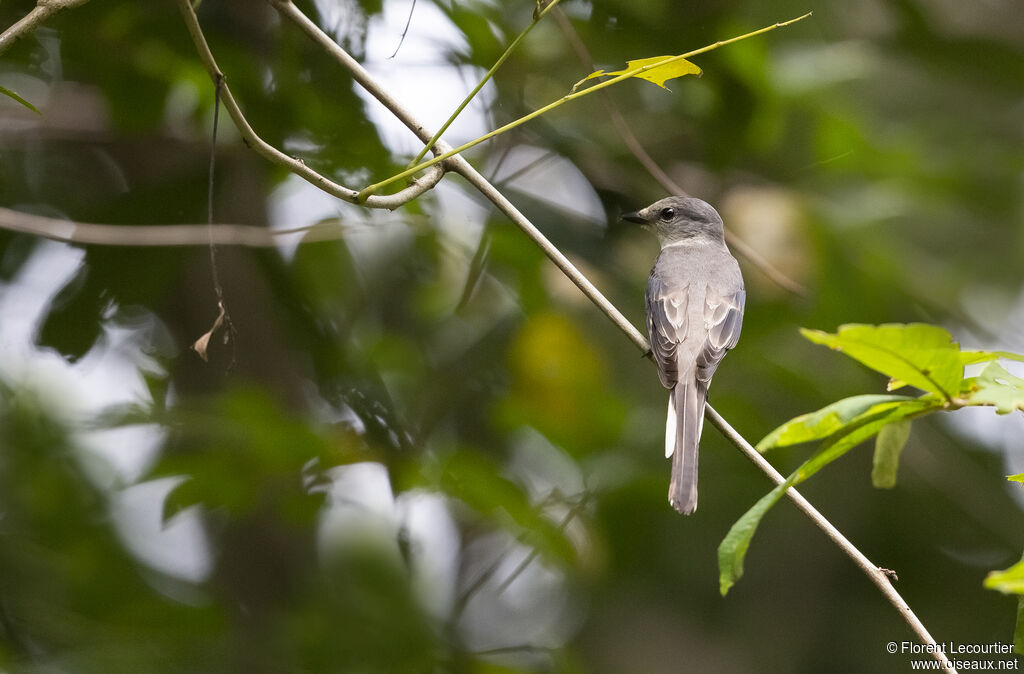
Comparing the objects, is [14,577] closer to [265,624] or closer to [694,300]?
[265,624]

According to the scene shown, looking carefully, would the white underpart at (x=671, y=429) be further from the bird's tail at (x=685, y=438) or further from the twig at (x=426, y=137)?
the twig at (x=426, y=137)

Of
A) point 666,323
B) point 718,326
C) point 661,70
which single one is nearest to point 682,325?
point 666,323

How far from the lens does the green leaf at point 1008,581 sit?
1.33 meters

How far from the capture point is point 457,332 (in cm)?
495

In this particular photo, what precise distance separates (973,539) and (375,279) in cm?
428

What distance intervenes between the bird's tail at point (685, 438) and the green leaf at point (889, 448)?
3.70 ft

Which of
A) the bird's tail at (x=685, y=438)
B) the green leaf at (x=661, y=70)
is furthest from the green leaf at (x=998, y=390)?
the bird's tail at (x=685, y=438)

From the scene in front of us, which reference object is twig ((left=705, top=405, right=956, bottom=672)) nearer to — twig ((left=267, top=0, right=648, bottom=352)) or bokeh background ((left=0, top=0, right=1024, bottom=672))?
twig ((left=267, top=0, right=648, bottom=352))

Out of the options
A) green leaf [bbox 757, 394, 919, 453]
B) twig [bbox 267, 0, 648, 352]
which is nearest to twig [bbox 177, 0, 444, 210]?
twig [bbox 267, 0, 648, 352]

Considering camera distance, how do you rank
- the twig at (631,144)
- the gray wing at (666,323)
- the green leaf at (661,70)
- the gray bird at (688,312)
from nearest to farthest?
the green leaf at (661,70)
the gray bird at (688,312)
the gray wing at (666,323)
the twig at (631,144)

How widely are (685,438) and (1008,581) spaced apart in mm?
1955

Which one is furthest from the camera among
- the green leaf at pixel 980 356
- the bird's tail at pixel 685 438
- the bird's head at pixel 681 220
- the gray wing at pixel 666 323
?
the bird's head at pixel 681 220

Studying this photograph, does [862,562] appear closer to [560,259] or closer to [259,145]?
[560,259]

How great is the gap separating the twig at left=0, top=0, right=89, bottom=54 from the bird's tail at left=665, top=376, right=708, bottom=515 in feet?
7.31
